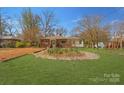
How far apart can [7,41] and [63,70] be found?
43.1 inches

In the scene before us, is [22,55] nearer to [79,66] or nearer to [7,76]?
[7,76]

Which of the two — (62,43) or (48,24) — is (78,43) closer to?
(62,43)

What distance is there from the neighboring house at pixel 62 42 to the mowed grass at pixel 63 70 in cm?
28

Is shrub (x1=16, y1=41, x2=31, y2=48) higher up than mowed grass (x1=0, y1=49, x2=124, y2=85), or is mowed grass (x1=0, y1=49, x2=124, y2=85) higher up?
shrub (x1=16, y1=41, x2=31, y2=48)

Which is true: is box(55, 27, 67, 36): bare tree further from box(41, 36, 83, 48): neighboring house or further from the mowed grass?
the mowed grass

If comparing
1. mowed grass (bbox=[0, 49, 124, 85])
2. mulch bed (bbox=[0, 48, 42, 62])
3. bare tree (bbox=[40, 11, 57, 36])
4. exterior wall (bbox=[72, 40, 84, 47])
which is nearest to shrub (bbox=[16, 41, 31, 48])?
mulch bed (bbox=[0, 48, 42, 62])

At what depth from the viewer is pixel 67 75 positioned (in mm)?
5574

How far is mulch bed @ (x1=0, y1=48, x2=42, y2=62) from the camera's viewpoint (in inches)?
224

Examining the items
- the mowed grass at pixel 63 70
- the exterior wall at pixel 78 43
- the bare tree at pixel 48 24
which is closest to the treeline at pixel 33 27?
the bare tree at pixel 48 24

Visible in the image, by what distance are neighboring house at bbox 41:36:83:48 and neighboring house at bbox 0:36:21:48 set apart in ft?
1.66

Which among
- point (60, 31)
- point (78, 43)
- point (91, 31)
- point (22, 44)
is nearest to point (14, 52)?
point (22, 44)

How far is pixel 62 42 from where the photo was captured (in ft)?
19.0

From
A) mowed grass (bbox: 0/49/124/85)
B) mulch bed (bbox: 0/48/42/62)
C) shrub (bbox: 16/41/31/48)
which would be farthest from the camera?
shrub (bbox: 16/41/31/48)
